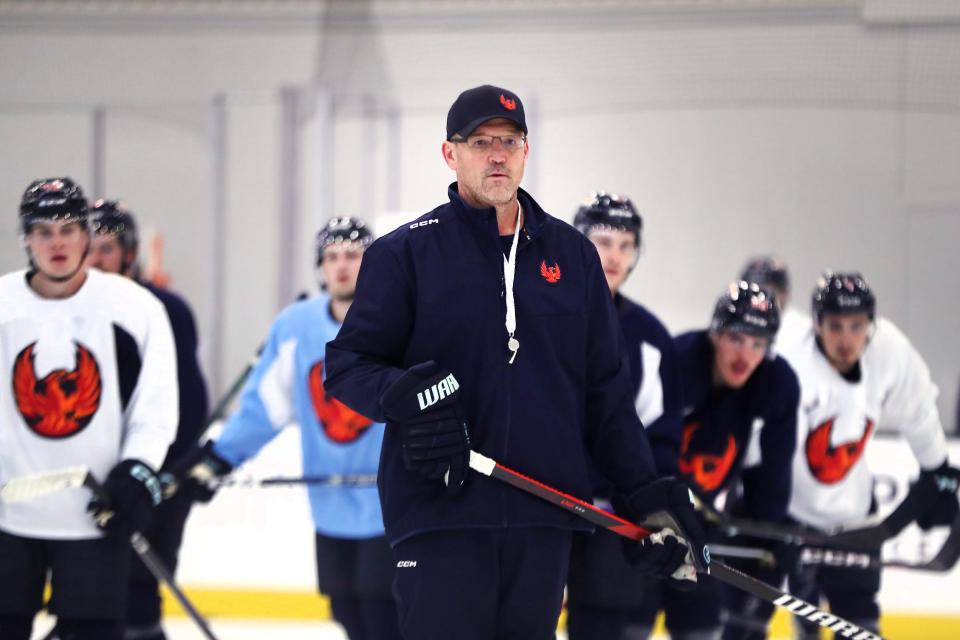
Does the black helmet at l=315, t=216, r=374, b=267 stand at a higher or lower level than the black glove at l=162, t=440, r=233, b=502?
higher

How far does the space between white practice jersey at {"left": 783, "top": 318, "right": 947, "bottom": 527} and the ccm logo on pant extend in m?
1.91

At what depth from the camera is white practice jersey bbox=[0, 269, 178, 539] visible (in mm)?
2836

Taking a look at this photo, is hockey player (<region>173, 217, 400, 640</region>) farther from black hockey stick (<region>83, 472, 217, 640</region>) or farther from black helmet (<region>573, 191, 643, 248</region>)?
black helmet (<region>573, 191, 643, 248</region>)

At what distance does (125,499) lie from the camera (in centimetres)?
281

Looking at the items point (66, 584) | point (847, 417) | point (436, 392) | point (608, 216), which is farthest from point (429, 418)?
point (847, 417)

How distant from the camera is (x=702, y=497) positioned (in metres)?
3.52

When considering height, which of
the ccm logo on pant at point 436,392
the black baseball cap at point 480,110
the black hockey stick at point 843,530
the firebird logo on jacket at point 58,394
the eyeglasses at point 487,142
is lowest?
the black hockey stick at point 843,530

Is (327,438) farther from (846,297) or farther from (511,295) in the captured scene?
(511,295)

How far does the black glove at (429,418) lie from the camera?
6.40ft

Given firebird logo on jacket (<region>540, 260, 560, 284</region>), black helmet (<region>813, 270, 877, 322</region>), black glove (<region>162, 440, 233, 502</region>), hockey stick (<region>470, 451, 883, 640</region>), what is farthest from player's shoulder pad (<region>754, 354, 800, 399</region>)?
firebird logo on jacket (<region>540, 260, 560, 284</region>)

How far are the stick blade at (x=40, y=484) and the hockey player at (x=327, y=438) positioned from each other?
2.54 ft

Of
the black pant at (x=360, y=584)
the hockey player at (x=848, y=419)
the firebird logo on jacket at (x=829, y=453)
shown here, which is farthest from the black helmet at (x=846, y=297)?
the black pant at (x=360, y=584)

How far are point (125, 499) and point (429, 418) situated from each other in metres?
1.09

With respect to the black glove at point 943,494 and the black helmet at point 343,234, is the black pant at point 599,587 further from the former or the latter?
the black glove at point 943,494
